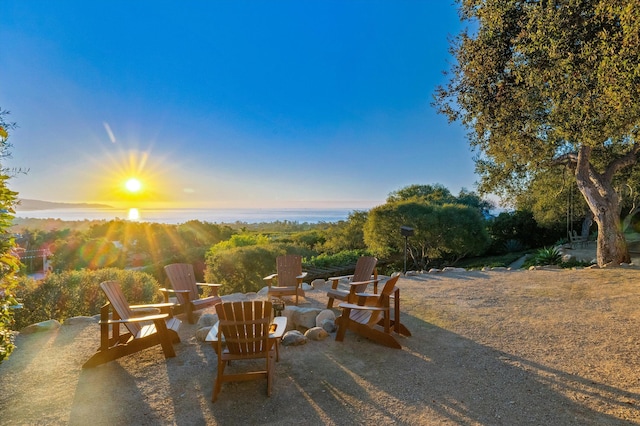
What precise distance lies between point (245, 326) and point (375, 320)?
1.79 metres

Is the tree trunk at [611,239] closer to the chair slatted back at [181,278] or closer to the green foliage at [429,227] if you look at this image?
the green foliage at [429,227]

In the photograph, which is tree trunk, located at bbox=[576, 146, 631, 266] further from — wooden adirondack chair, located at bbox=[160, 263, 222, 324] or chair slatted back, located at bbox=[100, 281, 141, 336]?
chair slatted back, located at bbox=[100, 281, 141, 336]

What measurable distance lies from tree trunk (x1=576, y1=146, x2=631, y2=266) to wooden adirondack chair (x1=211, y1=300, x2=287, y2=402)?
29.9 ft

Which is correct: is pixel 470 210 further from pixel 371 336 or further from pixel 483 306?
pixel 371 336

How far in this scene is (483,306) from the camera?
18.0 ft

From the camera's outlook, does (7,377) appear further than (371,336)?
No

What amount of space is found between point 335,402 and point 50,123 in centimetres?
1006

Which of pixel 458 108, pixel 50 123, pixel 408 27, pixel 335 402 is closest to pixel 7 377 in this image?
pixel 335 402

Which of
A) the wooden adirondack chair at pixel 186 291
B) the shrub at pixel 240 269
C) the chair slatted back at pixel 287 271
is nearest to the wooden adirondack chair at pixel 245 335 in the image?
the wooden adirondack chair at pixel 186 291

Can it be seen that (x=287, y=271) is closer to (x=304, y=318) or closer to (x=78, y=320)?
(x=304, y=318)

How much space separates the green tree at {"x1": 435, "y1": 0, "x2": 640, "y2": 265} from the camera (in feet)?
13.2

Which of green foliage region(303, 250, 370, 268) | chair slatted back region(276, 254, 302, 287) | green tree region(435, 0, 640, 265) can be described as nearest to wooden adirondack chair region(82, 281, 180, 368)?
chair slatted back region(276, 254, 302, 287)

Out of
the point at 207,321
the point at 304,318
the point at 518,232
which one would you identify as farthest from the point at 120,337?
the point at 518,232

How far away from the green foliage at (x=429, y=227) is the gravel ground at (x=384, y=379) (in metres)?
8.34
